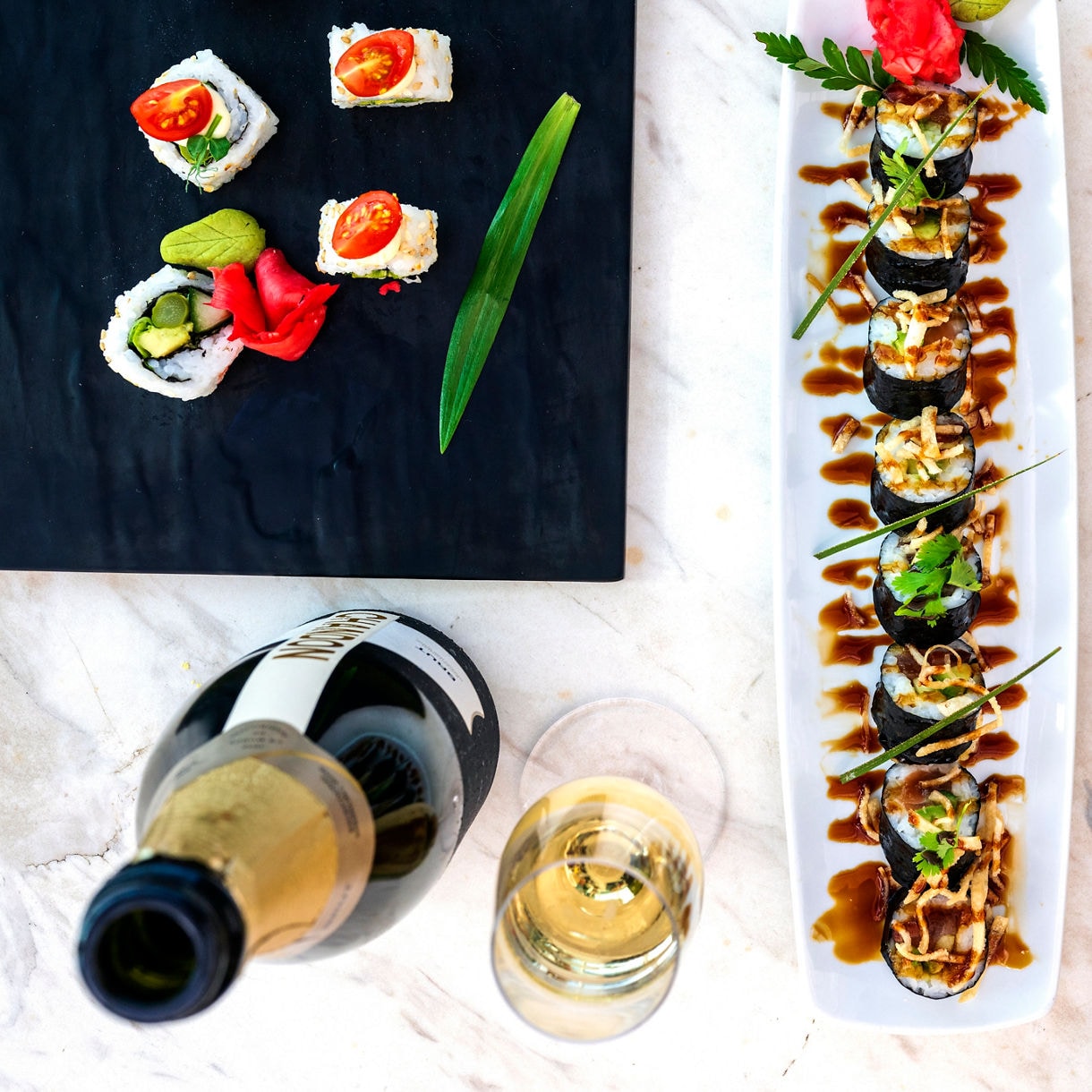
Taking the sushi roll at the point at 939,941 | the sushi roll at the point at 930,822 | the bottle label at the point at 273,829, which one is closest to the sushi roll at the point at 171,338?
the bottle label at the point at 273,829

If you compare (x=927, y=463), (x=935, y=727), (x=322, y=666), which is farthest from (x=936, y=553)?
(x=322, y=666)

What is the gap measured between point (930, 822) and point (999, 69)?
1.02m

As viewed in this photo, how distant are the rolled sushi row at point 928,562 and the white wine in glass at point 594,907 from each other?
36 centimetres

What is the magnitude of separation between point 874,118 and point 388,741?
106cm

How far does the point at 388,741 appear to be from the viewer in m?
0.98

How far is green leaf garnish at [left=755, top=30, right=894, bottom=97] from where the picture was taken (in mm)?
1271

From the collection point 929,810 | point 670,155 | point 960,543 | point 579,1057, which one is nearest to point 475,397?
point 670,155

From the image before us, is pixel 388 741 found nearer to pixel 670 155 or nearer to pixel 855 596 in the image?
pixel 855 596

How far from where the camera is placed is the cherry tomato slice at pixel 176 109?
1324mm

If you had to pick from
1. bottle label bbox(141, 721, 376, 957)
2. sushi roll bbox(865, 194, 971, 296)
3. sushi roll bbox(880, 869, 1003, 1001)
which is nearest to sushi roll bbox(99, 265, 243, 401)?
bottle label bbox(141, 721, 376, 957)

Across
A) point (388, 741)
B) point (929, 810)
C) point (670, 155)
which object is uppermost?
point (670, 155)

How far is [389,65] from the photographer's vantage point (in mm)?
1312

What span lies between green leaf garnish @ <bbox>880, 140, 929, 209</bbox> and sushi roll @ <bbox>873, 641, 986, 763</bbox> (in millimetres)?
602

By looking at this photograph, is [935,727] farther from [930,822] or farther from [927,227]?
[927,227]
